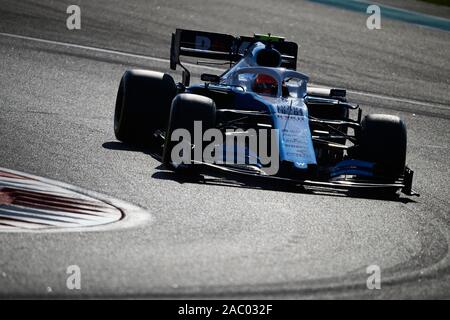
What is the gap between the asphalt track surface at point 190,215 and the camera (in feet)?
20.4

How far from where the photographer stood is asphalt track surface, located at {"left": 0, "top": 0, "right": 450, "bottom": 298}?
6227 mm

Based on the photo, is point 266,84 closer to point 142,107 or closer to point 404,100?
point 142,107

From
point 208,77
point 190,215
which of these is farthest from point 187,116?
point 190,215

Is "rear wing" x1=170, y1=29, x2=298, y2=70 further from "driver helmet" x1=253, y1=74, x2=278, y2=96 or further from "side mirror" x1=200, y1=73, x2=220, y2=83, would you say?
"side mirror" x1=200, y1=73, x2=220, y2=83

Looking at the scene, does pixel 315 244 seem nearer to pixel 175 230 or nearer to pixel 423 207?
pixel 175 230

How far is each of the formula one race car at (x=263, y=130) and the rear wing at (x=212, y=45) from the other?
1.90 feet

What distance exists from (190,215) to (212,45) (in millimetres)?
4285

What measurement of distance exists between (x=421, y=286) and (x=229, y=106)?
4141 mm

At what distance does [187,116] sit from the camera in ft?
30.1

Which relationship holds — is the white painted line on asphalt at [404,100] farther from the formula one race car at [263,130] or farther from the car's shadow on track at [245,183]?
the car's shadow on track at [245,183]

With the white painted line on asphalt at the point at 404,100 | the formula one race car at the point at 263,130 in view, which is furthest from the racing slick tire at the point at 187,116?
the white painted line on asphalt at the point at 404,100

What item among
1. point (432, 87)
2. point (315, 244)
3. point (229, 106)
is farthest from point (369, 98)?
point (315, 244)

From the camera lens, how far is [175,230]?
729 cm

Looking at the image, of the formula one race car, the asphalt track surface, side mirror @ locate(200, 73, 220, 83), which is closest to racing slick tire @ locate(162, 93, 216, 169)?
the formula one race car
